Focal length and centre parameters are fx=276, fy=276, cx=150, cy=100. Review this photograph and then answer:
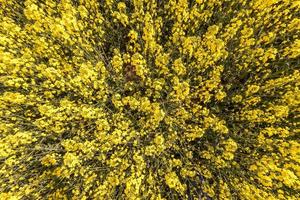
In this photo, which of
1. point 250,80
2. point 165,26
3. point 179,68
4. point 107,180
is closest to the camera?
point 179,68

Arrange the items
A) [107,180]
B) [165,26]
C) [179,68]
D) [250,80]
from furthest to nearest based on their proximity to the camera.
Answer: [165,26] → [250,80] → [107,180] → [179,68]

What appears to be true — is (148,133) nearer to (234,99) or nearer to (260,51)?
(234,99)

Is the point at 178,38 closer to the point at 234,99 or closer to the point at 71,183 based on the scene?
the point at 234,99

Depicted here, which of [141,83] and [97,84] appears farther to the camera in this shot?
[141,83]

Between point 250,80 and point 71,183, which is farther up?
point 250,80

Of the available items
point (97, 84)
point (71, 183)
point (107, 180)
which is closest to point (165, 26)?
point (97, 84)

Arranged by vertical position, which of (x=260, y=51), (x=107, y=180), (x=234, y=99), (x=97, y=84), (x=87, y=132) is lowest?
(x=107, y=180)
